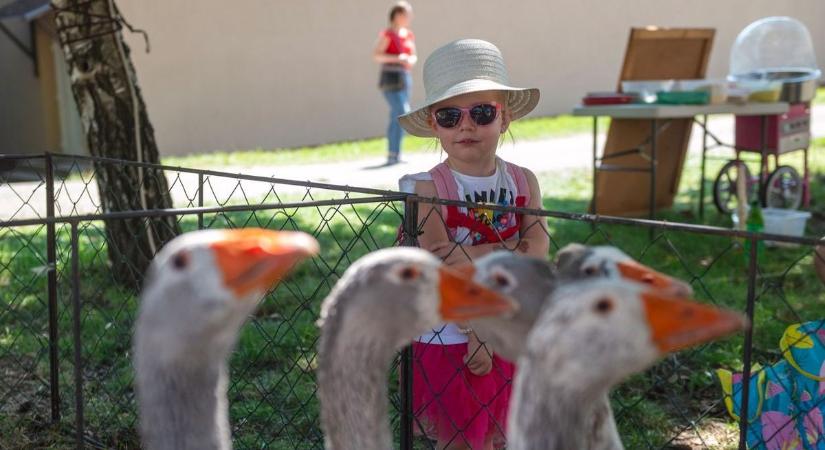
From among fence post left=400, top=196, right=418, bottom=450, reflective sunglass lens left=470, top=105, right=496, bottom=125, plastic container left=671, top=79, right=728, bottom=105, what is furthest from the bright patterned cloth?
plastic container left=671, top=79, right=728, bottom=105

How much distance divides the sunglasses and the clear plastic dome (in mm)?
5579

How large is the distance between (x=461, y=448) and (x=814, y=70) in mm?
6088

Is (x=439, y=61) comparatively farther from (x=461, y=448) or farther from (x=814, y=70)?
(x=814, y=70)

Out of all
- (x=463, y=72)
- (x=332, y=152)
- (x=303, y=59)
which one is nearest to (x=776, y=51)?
(x=463, y=72)

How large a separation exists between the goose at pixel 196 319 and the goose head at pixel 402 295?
0.46 ft

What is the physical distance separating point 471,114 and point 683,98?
447cm

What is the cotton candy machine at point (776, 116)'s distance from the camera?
7695 millimetres

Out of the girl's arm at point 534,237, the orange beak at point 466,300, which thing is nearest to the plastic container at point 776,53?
the girl's arm at point 534,237

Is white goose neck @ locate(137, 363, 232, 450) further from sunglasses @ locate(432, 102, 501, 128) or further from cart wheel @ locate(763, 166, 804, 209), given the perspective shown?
cart wheel @ locate(763, 166, 804, 209)

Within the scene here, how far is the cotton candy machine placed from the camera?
25.2 feet

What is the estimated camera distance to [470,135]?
124 inches

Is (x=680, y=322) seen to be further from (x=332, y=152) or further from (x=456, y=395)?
(x=332, y=152)

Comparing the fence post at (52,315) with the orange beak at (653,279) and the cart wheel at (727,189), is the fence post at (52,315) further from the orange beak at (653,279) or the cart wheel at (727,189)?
the cart wheel at (727,189)

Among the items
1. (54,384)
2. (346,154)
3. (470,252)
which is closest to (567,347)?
(470,252)
